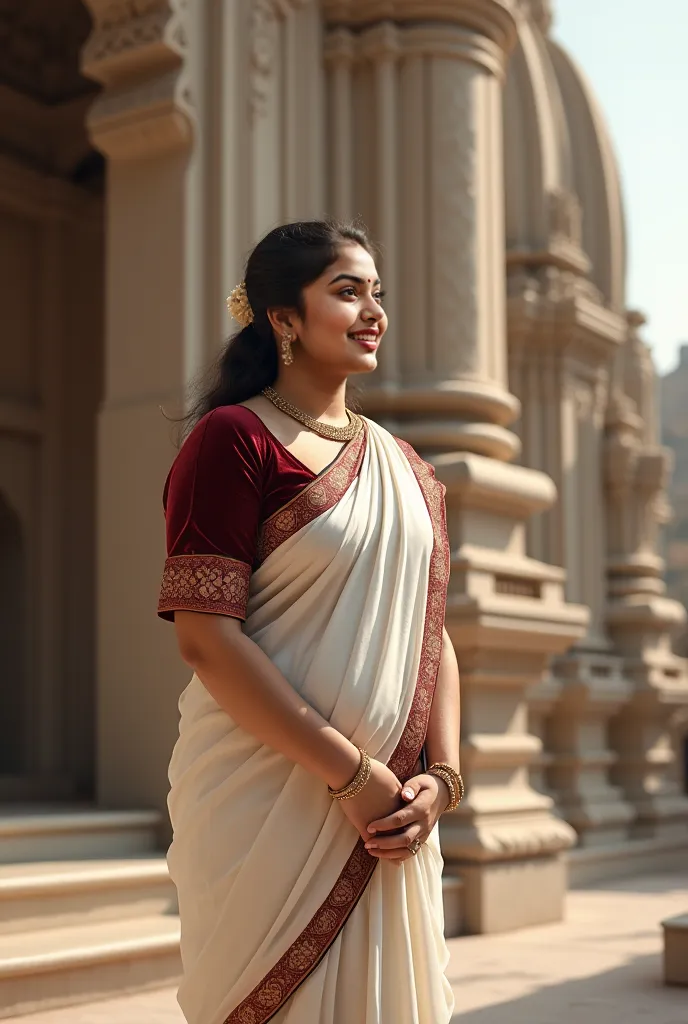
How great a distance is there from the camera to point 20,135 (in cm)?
781

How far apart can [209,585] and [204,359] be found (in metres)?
3.49

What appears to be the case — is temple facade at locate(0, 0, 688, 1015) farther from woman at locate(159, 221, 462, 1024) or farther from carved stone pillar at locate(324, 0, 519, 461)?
woman at locate(159, 221, 462, 1024)

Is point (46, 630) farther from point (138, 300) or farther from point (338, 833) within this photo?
point (338, 833)

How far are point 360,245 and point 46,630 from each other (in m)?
5.35

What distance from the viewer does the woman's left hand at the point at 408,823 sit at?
2.21 meters

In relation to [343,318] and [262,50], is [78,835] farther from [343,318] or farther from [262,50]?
[262,50]

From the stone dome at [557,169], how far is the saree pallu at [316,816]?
8492 mm

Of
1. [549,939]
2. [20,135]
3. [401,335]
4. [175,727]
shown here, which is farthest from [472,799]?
[20,135]

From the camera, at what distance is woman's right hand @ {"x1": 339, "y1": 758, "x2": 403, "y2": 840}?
2.20 meters

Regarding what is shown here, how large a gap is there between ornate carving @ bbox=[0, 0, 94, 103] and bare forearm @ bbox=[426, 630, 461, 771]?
6245 millimetres

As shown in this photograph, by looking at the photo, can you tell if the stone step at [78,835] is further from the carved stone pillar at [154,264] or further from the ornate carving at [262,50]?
the ornate carving at [262,50]

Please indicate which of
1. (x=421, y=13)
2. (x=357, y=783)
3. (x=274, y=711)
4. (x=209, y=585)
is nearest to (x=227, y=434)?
(x=209, y=585)

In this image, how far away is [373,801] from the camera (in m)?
2.21

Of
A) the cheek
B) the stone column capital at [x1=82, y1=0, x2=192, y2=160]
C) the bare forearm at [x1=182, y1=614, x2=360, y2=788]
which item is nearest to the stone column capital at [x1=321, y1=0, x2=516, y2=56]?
the stone column capital at [x1=82, y1=0, x2=192, y2=160]
